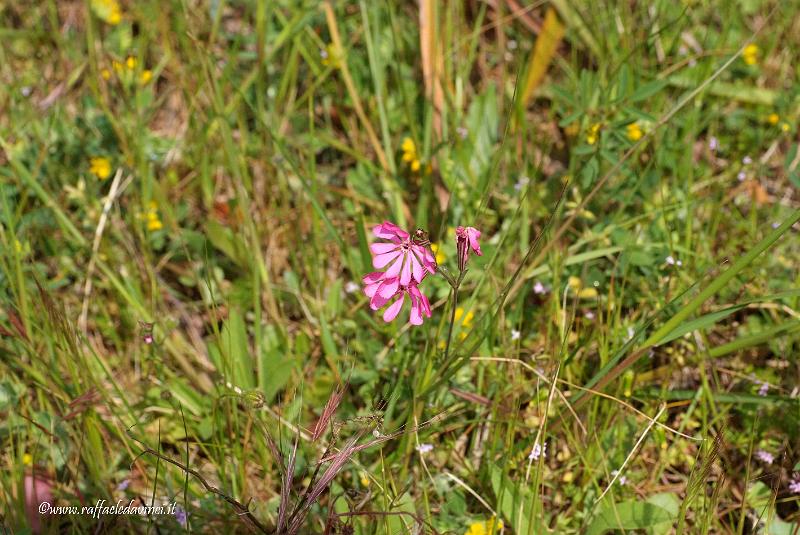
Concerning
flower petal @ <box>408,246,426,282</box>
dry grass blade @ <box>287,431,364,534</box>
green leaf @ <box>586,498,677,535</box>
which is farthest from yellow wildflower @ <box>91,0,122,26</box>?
green leaf @ <box>586,498,677,535</box>

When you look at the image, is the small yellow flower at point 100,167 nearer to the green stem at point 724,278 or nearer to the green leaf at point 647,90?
the green leaf at point 647,90

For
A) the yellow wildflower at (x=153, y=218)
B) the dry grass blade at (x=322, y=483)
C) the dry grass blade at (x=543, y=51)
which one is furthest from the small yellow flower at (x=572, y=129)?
the dry grass blade at (x=322, y=483)

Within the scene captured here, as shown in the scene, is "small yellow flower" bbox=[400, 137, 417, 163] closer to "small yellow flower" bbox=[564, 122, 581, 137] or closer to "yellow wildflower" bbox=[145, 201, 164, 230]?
"small yellow flower" bbox=[564, 122, 581, 137]

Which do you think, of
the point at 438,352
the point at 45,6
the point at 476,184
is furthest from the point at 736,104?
the point at 45,6

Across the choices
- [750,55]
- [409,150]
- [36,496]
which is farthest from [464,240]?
[750,55]

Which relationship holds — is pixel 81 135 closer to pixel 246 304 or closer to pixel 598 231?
pixel 246 304

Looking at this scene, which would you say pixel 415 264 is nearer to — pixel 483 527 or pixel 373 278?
pixel 373 278
